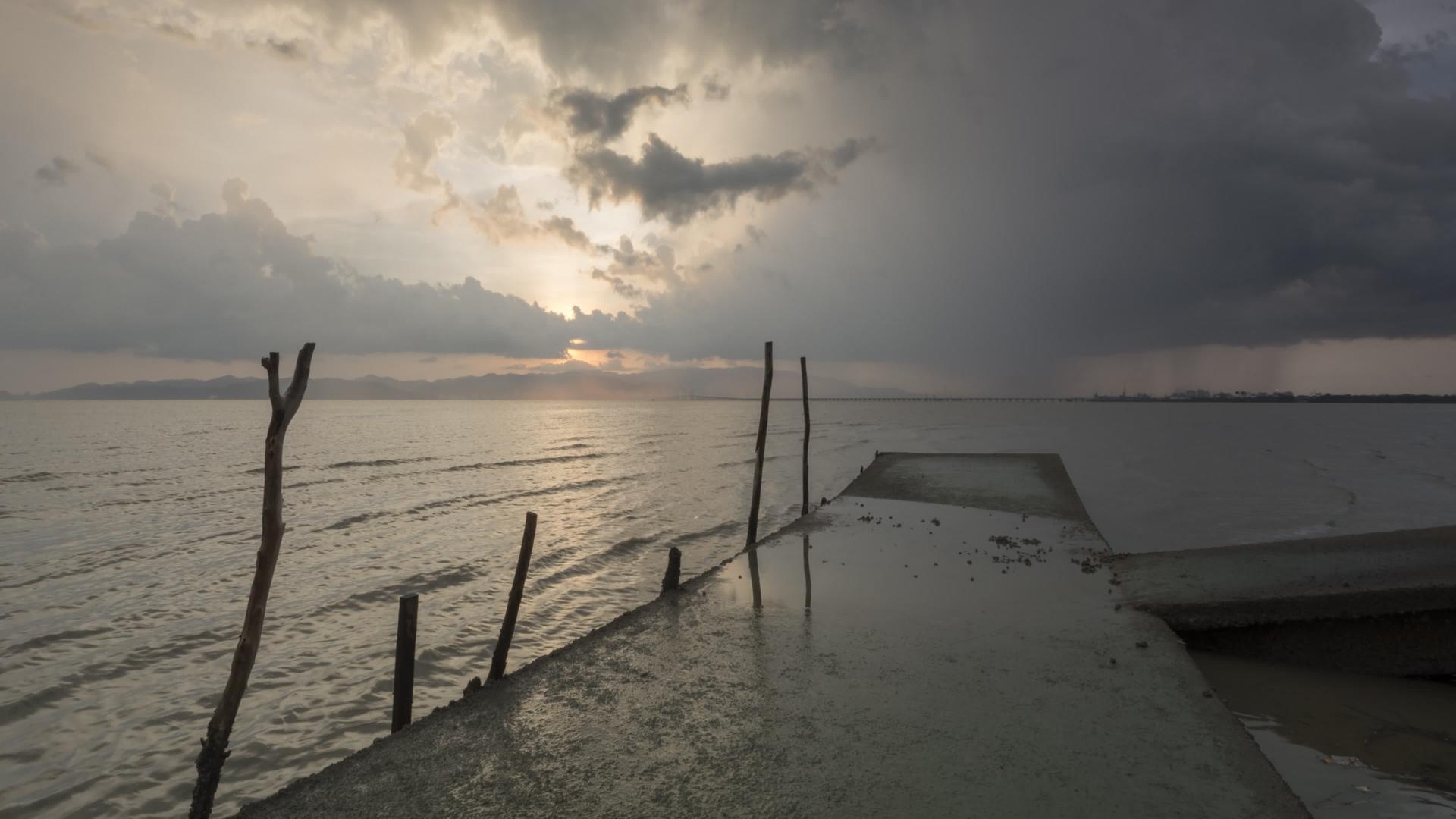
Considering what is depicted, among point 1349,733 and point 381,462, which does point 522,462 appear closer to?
point 381,462

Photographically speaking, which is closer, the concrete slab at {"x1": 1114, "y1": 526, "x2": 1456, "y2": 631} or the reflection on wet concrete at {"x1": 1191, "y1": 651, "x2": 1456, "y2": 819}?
the reflection on wet concrete at {"x1": 1191, "y1": 651, "x2": 1456, "y2": 819}

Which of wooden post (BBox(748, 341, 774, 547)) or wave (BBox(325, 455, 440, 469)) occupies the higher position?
wooden post (BBox(748, 341, 774, 547))

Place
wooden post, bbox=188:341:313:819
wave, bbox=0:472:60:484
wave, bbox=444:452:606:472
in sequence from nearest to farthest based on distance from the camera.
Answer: wooden post, bbox=188:341:313:819 → wave, bbox=0:472:60:484 → wave, bbox=444:452:606:472

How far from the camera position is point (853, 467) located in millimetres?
42438

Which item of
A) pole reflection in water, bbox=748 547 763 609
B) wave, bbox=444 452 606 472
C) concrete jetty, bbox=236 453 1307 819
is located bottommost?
wave, bbox=444 452 606 472

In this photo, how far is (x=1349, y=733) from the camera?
23.8 feet

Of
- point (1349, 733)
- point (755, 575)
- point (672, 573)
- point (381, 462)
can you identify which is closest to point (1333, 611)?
point (1349, 733)

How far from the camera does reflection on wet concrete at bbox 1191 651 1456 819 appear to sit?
6023 mm

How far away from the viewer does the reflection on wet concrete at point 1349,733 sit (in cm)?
602

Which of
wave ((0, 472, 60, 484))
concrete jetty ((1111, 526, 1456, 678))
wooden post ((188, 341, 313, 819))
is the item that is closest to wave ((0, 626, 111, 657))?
wooden post ((188, 341, 313, 819))

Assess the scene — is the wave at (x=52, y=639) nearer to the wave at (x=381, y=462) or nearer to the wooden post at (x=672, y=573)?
the wooden post at (x=672, y=573)

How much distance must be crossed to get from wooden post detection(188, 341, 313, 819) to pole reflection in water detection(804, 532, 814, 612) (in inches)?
293

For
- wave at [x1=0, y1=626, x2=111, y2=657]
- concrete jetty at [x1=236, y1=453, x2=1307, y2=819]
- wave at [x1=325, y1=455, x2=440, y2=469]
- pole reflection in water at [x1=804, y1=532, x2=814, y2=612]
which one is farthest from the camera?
wave at [x1=325, y1=455, x2=440, y2=469]

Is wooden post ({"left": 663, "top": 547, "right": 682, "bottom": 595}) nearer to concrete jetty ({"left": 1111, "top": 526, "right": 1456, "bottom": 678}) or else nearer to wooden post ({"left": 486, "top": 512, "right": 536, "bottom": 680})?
wooden post ({"left": 486, "top": 512, "right": 536, "bottom": 680})
